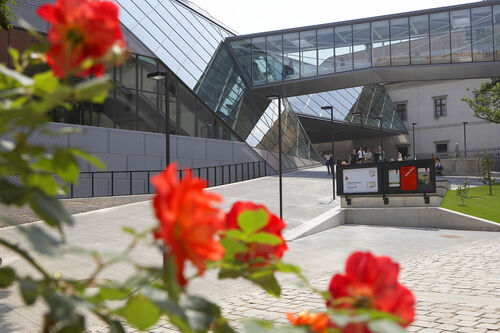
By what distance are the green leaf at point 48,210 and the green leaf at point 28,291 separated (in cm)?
10

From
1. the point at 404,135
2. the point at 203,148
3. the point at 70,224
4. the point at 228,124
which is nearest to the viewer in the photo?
the point at 70,224

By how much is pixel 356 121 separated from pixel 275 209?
3449cm

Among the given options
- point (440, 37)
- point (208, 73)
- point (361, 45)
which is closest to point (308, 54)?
point (361, 45)

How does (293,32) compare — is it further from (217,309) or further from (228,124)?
(217,309)

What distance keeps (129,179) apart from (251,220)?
24.1m

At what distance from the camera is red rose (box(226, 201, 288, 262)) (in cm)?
90

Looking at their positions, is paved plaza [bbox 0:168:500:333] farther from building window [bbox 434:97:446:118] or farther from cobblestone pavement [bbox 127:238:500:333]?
building window [bbox 434:97:446:118]

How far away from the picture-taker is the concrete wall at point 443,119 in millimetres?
53281

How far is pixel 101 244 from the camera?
1073 cm

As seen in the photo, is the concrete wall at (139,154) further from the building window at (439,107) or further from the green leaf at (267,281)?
the building window at (439,107)

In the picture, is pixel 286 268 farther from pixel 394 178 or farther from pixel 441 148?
pixel 441 148

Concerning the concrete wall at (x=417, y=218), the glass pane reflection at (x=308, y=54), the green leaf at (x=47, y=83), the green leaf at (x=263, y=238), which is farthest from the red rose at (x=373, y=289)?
the glass pane reflection at (x=308, y=54)

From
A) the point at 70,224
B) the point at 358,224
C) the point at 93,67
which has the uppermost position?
the point at 93,67

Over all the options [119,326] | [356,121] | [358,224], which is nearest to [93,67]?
[119,326]
